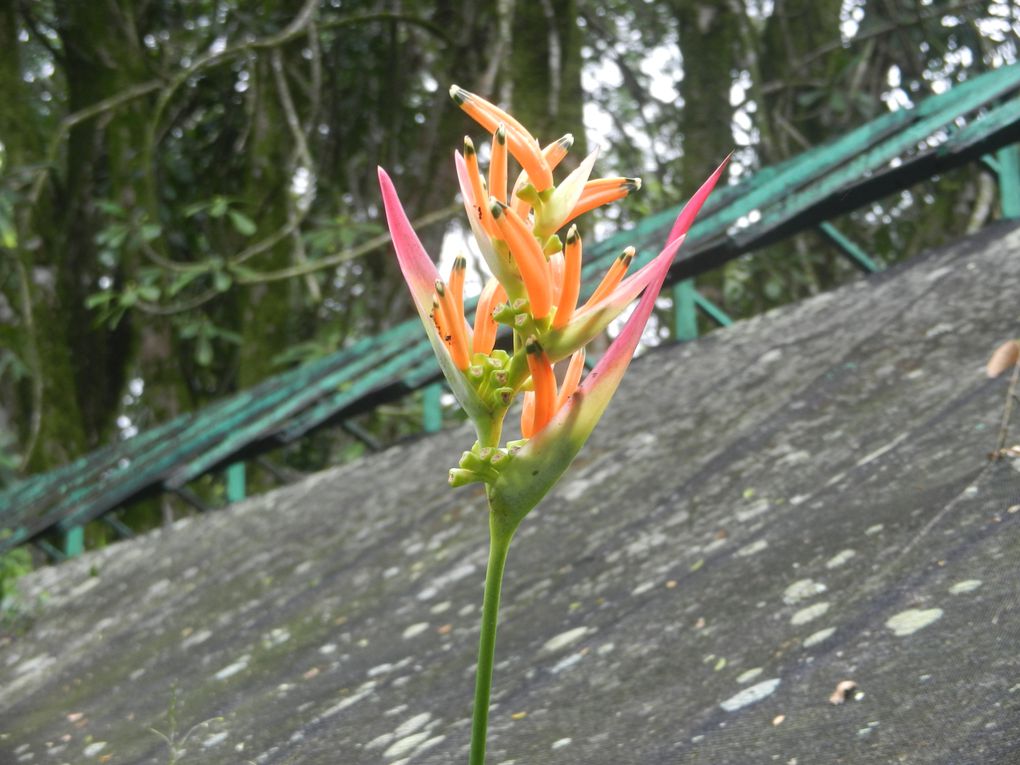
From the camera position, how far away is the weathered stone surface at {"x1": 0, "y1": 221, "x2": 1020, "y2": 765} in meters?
1.48

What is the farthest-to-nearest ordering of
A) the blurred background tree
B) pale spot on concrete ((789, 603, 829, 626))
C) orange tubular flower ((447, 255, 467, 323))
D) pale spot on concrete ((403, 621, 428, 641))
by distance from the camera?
the blurred background tree
pale spot on concrete ((403, 621, 428, 641))
pale spot on concrete ((789, 603, 829, 626))
orange tubular flower ((447, 255, 467, 323))

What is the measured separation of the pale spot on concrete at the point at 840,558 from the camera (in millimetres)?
1839

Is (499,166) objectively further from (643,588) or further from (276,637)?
(276,637)

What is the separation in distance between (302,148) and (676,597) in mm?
3934

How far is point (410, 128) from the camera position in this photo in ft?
25.5

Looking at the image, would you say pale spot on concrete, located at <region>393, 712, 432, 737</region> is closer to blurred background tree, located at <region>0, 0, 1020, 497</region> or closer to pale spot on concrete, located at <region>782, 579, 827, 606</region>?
pale spot on concrete, located at <region>782, 579, 827, 606</region>

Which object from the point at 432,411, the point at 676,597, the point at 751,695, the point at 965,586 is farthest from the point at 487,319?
the point at 432,411

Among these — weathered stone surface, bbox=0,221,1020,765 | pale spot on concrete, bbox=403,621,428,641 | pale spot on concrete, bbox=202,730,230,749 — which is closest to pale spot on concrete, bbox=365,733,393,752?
weathered stone surface, bbox=0,221,1020,765

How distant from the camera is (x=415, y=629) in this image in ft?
7.77

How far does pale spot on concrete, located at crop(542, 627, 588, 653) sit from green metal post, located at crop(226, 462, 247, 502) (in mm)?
2991

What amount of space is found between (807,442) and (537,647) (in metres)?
0.77

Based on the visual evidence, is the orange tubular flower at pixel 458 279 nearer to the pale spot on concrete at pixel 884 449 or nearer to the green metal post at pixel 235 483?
the pale spot on concrete at pixel 884 449

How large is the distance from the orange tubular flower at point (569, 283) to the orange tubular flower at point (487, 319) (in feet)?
0.19

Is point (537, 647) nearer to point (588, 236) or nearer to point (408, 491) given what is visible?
point (408, 491)
